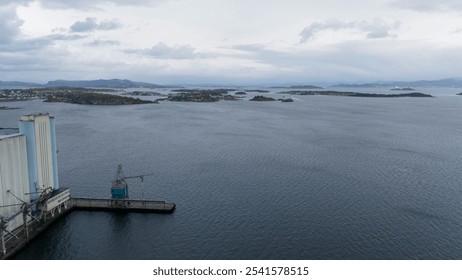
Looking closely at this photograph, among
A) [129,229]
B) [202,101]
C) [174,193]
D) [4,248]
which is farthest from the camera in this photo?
[202,101]

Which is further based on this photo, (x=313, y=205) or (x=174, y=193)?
(x=174, y=193)

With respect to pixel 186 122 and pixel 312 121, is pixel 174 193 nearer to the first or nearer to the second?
pixel 186 122

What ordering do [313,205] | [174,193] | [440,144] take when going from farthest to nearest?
[440,144]
[174,193]
[313,205]

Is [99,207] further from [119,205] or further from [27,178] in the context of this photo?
[27,178]

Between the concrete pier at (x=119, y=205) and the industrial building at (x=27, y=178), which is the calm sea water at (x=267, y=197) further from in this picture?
the industrial building at (x=27, y=178)

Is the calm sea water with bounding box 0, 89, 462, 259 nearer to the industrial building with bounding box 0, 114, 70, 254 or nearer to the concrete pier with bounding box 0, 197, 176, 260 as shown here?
the concrete pier with bounding box 0, 197, 176, 260

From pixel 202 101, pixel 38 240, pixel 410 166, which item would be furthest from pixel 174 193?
pixel 202 101

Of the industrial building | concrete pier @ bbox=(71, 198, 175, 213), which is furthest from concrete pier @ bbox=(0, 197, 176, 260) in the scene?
the industrial building
